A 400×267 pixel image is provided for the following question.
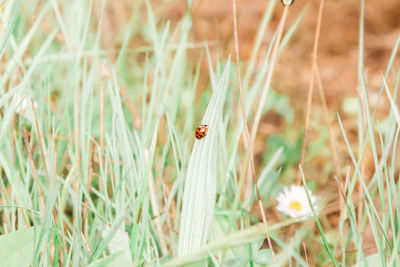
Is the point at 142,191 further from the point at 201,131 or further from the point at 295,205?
the point at 295,205

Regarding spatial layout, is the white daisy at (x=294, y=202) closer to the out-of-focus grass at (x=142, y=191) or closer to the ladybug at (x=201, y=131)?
the out-of-focus grass at (x=142, y=191)

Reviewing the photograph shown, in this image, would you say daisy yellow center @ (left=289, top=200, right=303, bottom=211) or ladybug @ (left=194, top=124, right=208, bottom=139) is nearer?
ladybug @ (left=194, top=124, right=208, bottom=139)

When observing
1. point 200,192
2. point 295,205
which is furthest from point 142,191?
point 295,205

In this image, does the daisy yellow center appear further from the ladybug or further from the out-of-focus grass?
the ladybug

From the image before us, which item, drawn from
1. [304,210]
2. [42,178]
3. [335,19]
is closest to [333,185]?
[304,210]

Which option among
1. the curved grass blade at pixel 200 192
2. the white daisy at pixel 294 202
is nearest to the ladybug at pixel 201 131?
the curved grass blade at pixel 200 192

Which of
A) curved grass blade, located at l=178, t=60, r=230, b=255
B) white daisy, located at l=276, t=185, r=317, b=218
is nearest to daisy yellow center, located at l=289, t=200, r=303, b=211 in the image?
white daisy, located at l=276, t=185, r=317, b=218

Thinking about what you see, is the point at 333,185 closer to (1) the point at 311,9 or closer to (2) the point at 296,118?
(2) the point at 296,118
